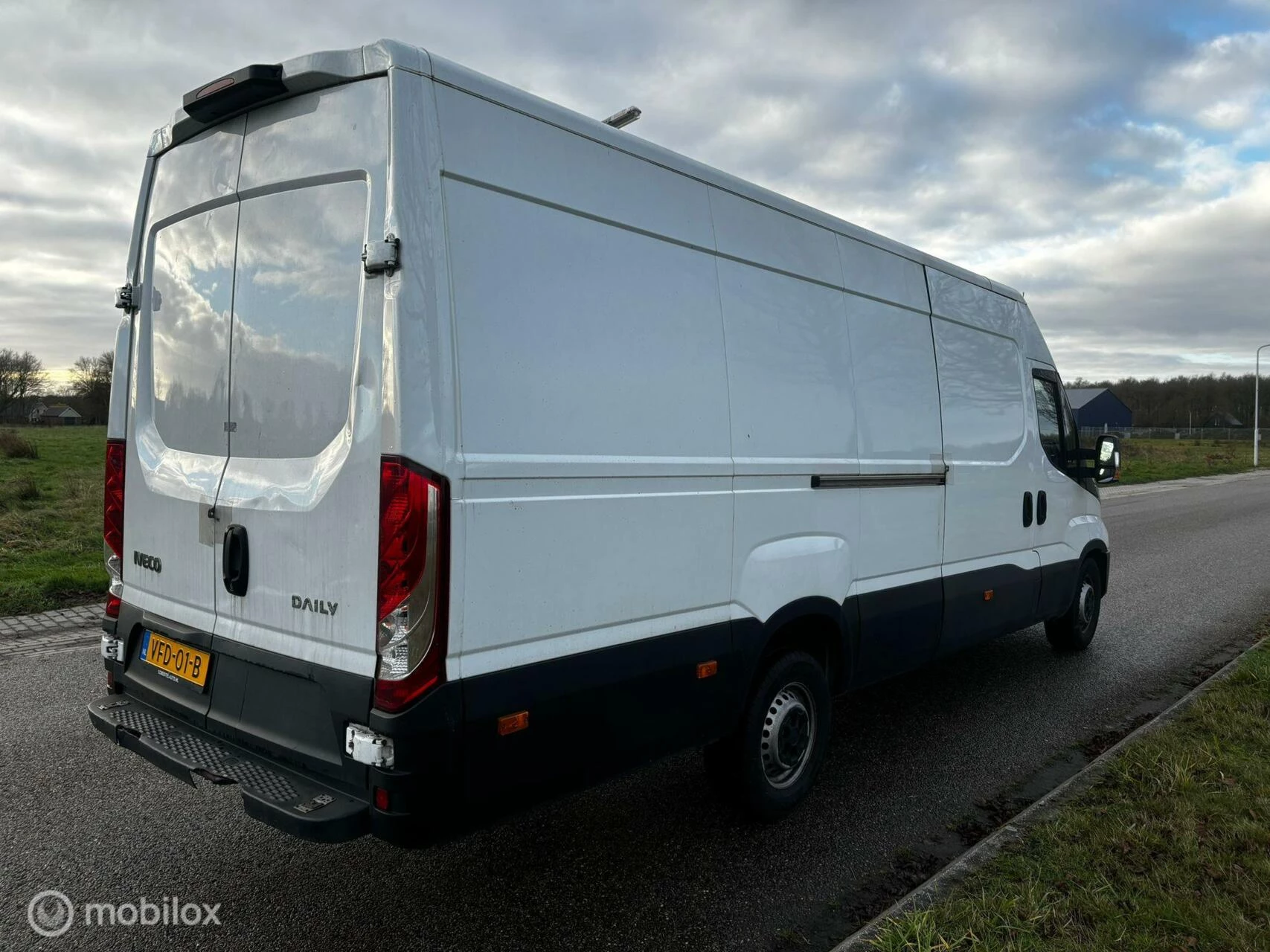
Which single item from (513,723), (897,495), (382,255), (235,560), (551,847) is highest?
(382,255)

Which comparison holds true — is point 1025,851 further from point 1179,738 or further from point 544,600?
point 544,600

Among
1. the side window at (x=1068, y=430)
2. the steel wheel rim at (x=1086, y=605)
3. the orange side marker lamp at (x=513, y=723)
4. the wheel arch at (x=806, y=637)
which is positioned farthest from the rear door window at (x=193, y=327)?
the steel wheel rim at (x=1086, y=605)

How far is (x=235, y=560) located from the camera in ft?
9.71

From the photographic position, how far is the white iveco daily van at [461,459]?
2.52m

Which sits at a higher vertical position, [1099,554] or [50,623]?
[1099,554]

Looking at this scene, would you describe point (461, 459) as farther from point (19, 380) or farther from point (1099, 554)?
point (19, 380)

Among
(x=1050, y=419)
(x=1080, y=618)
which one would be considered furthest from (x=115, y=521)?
(x=1080, y=618)

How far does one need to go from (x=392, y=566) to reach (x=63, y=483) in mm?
15721

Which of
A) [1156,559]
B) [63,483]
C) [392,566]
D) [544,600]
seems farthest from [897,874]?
[63,483]

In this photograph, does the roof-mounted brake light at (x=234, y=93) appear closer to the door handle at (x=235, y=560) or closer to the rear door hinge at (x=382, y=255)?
the rear door hinge at (x=382, y=255)

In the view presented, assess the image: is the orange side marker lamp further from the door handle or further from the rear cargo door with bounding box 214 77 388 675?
the door handle

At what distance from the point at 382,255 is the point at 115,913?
2.39 metres

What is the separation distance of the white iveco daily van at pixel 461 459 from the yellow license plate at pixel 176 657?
0.02 metres

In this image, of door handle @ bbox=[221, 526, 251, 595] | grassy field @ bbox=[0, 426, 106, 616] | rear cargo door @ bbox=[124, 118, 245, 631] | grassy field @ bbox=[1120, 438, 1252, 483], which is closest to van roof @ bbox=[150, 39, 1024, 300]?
rear cargo door @ bbox=[124, 118, 245, 631]
